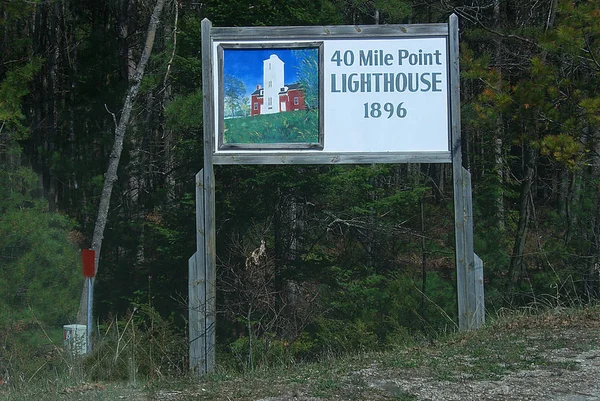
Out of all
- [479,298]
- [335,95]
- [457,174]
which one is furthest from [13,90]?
[479,298]

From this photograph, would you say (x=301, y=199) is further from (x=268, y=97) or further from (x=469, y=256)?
(x=469, y=256)

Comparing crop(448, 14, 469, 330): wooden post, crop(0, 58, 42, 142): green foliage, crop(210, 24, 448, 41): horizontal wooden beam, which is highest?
crop(0, 58, 42, 142): green foliage

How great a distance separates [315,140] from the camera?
7.99 metres

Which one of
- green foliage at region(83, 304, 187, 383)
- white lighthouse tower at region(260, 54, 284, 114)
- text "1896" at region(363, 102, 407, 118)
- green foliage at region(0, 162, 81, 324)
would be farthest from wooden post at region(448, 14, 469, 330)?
green foliage at region(0, 162, 81, 324)

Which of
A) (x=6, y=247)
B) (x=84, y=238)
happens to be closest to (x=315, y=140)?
(x=6, y=247)

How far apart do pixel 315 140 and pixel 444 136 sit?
55.9 inches

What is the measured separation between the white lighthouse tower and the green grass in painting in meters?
0.14

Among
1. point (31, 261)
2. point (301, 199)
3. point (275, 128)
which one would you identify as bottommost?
point (31, 261)

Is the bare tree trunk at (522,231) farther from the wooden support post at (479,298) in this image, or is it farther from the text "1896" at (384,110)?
the text "1896" at (384,110)

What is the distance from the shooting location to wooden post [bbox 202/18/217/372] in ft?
25.4

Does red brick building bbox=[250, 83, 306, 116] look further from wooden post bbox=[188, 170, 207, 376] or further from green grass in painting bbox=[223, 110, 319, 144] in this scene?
wooden post bbox=[188, 170, 207, 376]

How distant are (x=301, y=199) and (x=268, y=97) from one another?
354 inches

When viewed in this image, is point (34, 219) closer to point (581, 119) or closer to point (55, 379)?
point (55, 379)

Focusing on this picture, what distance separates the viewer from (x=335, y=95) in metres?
8.02
